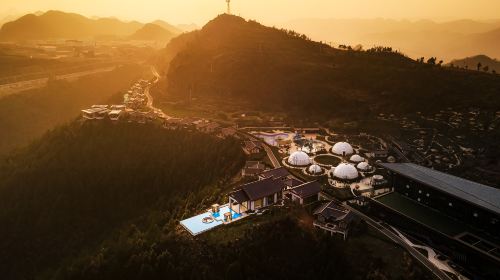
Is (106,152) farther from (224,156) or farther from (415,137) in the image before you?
(415,137)

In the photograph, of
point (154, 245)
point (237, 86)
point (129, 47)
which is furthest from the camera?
point (129, 47)

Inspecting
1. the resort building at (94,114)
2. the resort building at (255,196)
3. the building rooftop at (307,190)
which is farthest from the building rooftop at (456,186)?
the resort building at (94,114)

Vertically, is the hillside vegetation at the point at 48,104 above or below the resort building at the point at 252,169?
below

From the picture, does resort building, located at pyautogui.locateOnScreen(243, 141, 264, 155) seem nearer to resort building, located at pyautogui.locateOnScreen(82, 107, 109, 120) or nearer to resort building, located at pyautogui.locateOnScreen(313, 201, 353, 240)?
resort building, located at pyautogui.locateOnScreen(313, 201, 353, 240)

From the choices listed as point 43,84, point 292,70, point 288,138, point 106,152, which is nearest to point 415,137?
point 288,138

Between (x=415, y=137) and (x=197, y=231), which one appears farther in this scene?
(x=415, y=137)

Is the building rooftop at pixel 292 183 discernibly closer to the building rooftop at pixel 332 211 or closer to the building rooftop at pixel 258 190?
the building rooftop at pixel 258 190

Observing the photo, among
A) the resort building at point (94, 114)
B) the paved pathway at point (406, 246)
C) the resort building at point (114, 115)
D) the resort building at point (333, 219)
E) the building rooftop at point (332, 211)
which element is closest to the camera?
the paved pathway at point (406, 246)
